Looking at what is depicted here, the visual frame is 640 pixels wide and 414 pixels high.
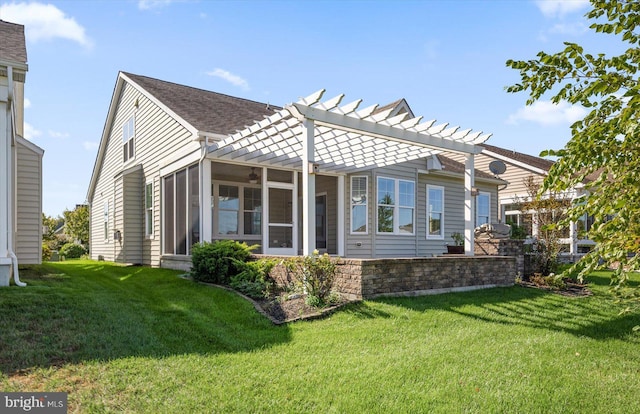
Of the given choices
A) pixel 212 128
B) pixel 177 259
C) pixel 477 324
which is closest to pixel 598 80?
pixel 477 324

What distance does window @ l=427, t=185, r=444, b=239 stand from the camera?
14.1 metres

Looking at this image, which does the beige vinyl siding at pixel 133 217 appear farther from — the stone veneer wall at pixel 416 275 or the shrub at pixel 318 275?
the shrub at pixel 318 275

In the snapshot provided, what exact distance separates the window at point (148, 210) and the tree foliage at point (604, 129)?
12.3 meters

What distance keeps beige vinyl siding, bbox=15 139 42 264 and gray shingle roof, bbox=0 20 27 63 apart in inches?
96.0

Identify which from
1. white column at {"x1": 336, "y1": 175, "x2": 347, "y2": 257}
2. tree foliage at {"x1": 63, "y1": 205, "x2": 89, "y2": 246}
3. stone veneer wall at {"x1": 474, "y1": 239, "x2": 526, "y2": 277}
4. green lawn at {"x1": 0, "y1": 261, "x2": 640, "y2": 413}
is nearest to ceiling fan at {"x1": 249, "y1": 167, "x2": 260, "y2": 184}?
white column at {"x1": 336, "y1": 175, "x2": 347, "y2": 257}

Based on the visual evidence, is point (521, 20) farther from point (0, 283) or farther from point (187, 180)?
point (0, 283)

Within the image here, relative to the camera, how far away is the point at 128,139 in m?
15.6

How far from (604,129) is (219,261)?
6982 millimetres

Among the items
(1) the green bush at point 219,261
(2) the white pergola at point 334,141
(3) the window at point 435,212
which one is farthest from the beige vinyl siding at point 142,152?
(3) the window at point 435,212

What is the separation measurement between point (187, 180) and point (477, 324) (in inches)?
297

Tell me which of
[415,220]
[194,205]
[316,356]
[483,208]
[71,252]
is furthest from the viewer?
[71,252]

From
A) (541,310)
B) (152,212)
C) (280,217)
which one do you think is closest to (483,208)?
(280,217)

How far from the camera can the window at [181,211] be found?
34.2 feet

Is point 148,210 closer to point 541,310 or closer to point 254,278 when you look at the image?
point 254,278
